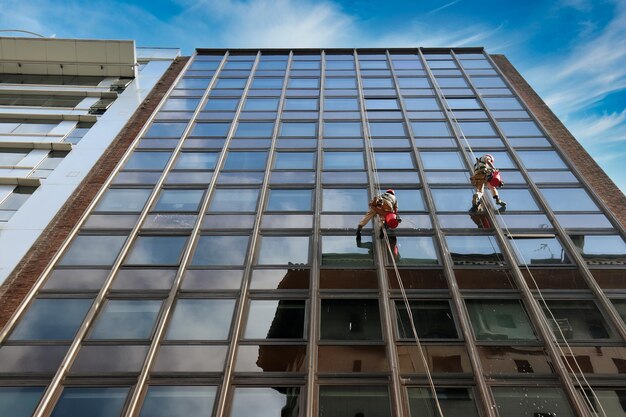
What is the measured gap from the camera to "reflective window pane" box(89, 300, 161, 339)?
38.2 feet

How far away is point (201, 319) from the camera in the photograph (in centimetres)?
1210

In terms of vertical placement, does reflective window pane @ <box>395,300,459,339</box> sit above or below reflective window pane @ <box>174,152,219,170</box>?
below

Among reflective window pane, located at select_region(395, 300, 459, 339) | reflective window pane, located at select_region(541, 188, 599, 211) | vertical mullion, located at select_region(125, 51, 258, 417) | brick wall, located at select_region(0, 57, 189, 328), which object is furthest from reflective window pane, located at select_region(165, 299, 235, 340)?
reflective window pane, located at select_region(541, 188, 599, 211)

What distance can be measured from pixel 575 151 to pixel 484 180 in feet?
18.7

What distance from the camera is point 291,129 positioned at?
841 inches

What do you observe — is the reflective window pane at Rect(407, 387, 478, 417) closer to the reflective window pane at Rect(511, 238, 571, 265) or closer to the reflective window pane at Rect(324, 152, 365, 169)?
the reflective window pane at Rect(511, 238, 571, 265)

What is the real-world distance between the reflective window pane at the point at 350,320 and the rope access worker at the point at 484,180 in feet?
18.4

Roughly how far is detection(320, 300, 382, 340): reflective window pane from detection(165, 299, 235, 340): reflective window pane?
2377 millimetres

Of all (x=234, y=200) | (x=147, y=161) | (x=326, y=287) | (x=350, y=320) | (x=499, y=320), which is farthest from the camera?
(x=147, y=161)

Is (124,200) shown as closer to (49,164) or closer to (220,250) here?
(220,250)

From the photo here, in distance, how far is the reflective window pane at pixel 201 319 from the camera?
11.6 metres

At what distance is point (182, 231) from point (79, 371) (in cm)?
539

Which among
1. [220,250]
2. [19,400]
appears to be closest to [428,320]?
[220,250]

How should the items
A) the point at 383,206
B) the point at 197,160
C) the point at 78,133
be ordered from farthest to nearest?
the point at 78,133
the point at 197,160
the point at 383,206
